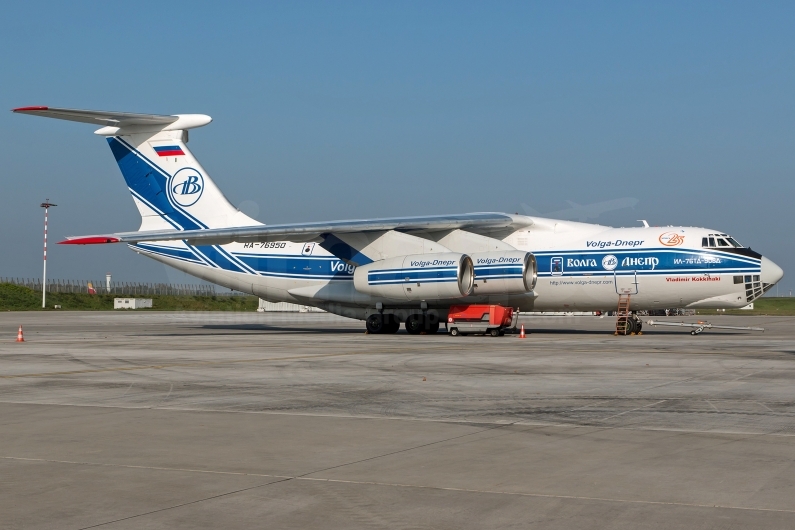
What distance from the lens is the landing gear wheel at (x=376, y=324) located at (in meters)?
26.8

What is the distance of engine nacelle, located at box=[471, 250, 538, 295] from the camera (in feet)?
77.9

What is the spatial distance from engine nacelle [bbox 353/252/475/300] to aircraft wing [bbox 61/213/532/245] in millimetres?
1061

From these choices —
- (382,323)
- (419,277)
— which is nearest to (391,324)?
(382,323)

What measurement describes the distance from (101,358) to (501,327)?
12.0 m

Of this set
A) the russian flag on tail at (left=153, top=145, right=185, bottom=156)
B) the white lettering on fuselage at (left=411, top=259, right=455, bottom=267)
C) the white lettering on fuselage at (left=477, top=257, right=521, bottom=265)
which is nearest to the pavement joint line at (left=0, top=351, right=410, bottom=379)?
the white lettering on fuselage at (left=411, top=259, right=455, bottom=267)

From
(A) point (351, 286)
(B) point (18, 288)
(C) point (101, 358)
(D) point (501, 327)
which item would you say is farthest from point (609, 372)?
(B) point (18, 288)

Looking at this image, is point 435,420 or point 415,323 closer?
point 435,420

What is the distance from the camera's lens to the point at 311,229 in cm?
2473

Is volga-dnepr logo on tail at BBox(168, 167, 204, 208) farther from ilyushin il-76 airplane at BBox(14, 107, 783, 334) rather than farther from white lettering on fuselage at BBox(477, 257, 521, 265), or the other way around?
white lettering on fuselage at BBox(477, 257, 521, 265)

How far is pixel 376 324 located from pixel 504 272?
492 cm

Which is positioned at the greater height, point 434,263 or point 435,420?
point 434,263

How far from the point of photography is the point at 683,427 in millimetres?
7918

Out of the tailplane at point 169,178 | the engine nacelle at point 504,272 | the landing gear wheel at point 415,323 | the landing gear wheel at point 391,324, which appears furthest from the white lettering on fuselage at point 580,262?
the tailplane at point 169,178

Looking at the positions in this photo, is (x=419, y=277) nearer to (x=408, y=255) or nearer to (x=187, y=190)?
(x=408, y=255)
